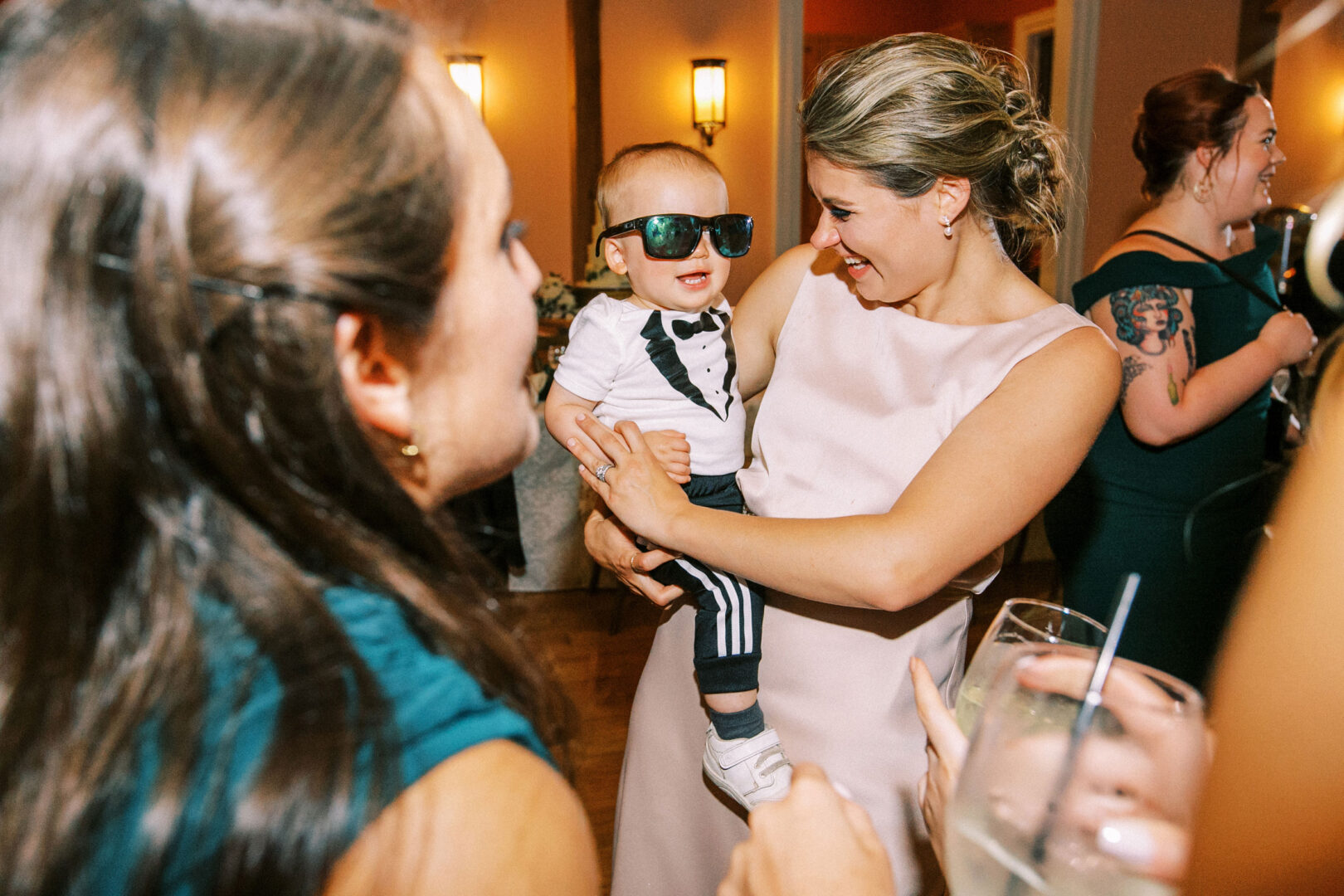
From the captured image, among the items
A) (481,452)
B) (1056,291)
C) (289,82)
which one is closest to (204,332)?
(289,82)

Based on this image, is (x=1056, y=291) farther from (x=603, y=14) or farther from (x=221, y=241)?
(x=221, y=241)

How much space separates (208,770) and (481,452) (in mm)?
372

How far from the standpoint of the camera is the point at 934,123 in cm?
139

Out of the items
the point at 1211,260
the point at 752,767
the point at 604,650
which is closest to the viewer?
the point at 752,767

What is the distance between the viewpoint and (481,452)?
2.74ft

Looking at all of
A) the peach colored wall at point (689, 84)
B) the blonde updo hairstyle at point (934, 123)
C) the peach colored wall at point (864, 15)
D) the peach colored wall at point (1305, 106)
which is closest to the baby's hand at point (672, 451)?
the blonde updo hairstyle at point (934, 123)

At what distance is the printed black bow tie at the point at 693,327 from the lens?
181cm

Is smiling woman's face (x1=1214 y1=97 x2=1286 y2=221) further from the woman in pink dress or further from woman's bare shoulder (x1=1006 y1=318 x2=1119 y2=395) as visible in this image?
woman's bare shoulder (x1=1006 y1=318 x2=1119 y2=395)

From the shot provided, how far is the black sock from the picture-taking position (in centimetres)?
153

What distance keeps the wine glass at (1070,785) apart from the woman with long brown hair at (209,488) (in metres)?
0.28

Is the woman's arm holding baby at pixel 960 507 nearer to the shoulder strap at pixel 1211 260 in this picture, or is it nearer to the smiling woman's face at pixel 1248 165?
the shoulder strap at pixel 1211 260

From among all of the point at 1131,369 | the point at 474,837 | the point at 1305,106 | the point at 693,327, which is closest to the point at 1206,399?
the point at 1131,369

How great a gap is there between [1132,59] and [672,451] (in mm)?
6314

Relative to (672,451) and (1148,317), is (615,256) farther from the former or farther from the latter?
(1148,317)
